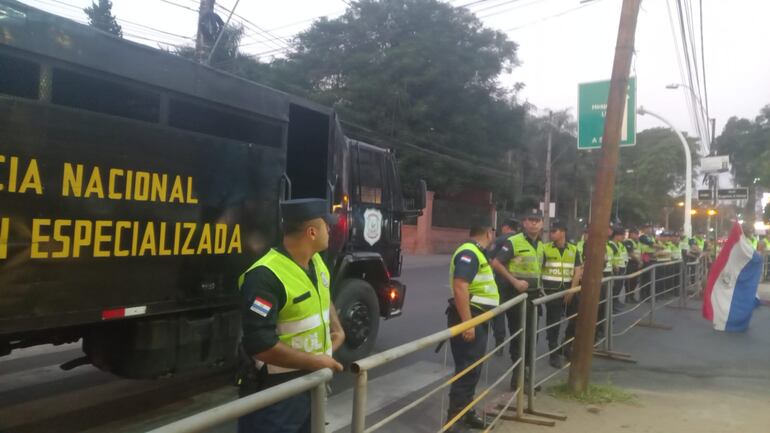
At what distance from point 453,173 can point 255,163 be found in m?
21.6

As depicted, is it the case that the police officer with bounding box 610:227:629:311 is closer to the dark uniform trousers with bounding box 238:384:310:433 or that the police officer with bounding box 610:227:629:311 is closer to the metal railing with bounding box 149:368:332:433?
the dark uniform trousers with bounding box 238:384:310:433

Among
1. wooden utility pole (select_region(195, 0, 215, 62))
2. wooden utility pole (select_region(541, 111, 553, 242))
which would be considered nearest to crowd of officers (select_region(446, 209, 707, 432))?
wooden utility pole (select_region(195, 0, 215, 62))

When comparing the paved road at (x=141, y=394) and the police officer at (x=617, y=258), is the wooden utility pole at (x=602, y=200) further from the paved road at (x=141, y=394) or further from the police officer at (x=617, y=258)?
the police officer at (x=617, y=258)

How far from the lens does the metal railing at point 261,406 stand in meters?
1.53

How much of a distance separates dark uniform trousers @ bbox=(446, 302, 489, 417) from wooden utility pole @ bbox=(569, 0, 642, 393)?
144cm

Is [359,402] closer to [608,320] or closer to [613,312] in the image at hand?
[608,320]

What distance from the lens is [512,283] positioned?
602cm


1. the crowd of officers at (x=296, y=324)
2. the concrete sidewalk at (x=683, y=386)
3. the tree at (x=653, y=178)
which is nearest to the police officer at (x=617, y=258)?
the concrete sidewalk at (x=683, y=386)

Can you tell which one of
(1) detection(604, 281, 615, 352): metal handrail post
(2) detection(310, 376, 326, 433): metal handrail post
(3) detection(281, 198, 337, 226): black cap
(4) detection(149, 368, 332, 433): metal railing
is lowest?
(1) detection(604, 281, 615, 352): metal handrail post

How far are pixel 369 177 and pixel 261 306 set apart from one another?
14.1ft

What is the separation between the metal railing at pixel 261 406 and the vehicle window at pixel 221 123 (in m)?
2.67

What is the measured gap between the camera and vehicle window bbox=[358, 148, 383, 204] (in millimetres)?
6348

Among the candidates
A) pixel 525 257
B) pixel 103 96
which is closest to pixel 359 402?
pixel 103 96

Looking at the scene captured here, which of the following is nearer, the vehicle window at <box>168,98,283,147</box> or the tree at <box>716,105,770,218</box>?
the vehicle window at <box>168,98,283,147</box>
